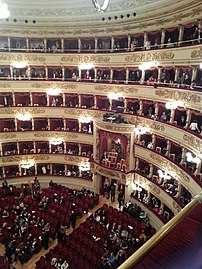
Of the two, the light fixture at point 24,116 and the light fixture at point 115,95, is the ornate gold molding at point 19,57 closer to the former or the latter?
the light fixture at point 24,116

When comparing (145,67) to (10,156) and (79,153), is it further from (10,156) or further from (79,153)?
(10,156)

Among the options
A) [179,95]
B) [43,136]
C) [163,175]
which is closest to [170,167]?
[163,175]

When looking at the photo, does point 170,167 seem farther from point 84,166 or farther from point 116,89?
point 84,166

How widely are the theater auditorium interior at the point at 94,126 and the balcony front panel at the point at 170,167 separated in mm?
93

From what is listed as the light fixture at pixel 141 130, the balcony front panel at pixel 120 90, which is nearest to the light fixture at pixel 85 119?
the balcony front panel at pixel 120 90

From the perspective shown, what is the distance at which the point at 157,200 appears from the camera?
1802cm

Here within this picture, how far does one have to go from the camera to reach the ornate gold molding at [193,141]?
12781mm

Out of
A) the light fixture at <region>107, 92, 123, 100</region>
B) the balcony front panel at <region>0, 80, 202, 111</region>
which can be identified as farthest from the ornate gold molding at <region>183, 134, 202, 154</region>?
the light fixture at <region>107, 92, 123, 100</region>

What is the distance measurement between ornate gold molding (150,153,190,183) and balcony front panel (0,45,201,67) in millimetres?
5867

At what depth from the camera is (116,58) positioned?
19625 millimetres

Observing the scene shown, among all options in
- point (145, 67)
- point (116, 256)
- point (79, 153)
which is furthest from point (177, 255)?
point (79, 153)

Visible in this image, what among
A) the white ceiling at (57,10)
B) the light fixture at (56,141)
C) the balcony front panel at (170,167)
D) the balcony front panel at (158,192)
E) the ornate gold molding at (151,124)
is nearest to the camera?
the balcony front panel at (170,167)

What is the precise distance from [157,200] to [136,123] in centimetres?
559

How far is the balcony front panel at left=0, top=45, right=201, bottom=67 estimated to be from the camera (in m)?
14.2
